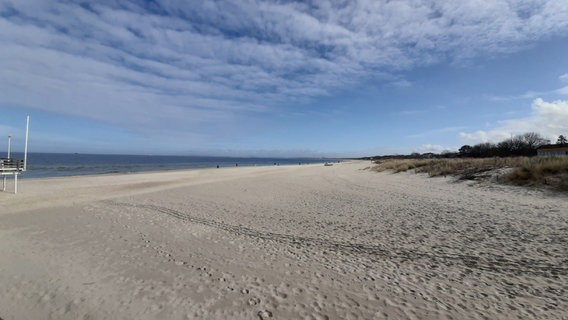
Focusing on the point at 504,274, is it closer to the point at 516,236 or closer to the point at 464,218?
the point at 516,236

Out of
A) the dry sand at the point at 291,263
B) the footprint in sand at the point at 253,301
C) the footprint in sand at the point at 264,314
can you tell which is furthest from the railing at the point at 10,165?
the footprint in sand at the point at 264,314

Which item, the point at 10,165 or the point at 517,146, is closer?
the point at 10,165

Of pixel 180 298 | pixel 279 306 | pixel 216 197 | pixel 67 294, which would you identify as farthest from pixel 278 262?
pixel 216 197

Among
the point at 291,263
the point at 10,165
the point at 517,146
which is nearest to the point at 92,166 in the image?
the point at 10,165

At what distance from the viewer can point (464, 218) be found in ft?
27.1

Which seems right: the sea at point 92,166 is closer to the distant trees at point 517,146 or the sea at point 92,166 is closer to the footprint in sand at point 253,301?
the footprint in sand at point 253,301

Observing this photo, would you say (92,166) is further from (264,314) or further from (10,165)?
(264,314)

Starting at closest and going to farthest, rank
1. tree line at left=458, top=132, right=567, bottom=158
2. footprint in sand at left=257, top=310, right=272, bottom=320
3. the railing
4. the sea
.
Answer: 1. footprint in sand at left=257, top=310, right=272, bottom=320
2. the railing
3. the sea
4. tree line at left=458, top=132, right=567, bottom=158

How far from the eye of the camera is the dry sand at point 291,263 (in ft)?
12.1

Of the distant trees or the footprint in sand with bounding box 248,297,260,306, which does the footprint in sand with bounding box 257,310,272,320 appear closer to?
the footprint in sand with bounding box 248,297,260,306

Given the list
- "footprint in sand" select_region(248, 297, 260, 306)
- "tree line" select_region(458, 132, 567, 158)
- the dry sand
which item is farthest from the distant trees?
"footprint in sand" select_region(248, 297, 260, 306)

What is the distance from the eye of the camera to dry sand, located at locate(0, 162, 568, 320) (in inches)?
145

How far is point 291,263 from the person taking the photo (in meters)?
5.15

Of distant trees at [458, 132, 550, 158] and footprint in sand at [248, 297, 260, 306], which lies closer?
footprint in sand at [248, 297, 260, 306]
